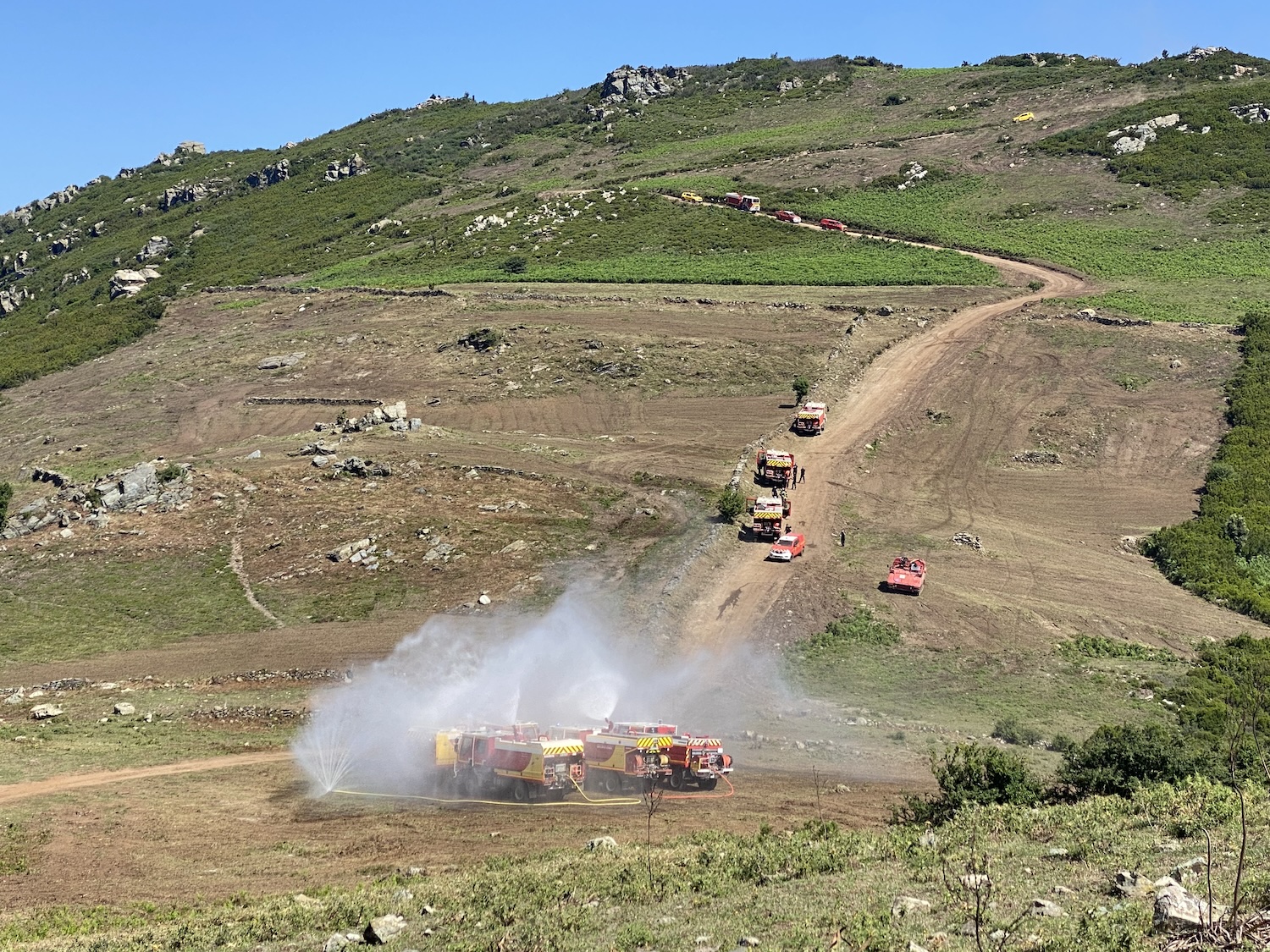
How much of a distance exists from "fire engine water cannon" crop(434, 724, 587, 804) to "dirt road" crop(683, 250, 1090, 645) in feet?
44.0

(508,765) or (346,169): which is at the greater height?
(346,169)

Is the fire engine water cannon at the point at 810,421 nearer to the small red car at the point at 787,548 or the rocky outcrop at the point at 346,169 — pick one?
the small red car at the point at 787,548

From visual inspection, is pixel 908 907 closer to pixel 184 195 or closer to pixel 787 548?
pixel 787 548

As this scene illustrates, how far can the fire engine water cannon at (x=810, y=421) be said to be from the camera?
61344mm

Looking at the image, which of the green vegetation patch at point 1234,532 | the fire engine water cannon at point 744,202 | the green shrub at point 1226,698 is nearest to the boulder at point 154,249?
the fire engine water cannon at point 744,202

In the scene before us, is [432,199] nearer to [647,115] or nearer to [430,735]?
[647,115]

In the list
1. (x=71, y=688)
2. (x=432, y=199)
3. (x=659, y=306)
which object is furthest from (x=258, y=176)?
(x=71, y=688)

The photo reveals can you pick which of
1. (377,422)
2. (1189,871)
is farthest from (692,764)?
(377,422)

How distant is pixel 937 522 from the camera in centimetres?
5022

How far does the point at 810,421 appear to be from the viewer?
61.3 meters

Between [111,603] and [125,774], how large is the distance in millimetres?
18016

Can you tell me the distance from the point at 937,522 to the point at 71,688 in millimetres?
38225

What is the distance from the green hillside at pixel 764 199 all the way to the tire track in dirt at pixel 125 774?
7455 centimetres

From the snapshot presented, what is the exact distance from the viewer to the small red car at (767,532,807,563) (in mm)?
44844
